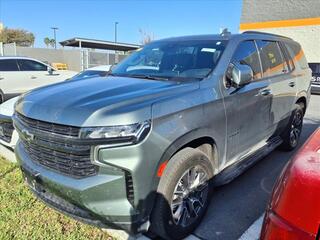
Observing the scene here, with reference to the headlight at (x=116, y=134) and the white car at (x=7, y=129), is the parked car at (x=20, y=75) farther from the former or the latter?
the headlight at (x=116, y=134)

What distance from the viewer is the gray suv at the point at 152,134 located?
2434mm

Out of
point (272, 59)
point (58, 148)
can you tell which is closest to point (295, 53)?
point (272, 59)

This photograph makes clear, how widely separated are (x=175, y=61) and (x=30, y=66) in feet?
29.5

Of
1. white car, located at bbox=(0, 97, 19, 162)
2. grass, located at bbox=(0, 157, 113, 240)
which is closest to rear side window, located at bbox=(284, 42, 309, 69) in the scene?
grass, located at bbox=(0, 157, 113, 240)

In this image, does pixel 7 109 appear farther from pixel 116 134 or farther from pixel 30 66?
pixel 30 66

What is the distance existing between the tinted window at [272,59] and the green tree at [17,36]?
2288 inches

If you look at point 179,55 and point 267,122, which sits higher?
point 179,55

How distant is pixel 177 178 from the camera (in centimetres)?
277

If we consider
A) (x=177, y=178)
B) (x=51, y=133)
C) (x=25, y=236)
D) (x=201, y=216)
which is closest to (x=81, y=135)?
(x=51, y=133)

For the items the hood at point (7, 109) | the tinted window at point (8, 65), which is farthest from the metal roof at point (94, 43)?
the hood at point (7, 109)

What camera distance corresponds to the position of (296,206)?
142cm

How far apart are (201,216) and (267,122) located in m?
1.74

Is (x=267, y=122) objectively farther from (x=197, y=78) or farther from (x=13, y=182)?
(x=13, y=182)

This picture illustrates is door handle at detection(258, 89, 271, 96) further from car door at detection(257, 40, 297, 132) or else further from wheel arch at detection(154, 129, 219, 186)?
wheel arch at detection(154, 129, 219, 186)
